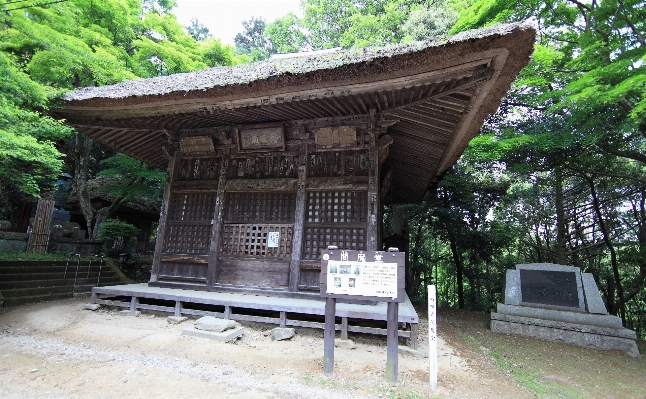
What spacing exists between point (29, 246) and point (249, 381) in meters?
12.9

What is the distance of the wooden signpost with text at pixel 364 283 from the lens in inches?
152

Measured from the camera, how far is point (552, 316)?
316 inches

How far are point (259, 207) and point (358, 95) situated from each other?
3.28 metres

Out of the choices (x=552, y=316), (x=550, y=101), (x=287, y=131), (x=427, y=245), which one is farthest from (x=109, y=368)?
(x=427, y=245)

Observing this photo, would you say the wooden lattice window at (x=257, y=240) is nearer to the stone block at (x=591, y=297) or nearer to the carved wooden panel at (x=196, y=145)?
the carved wooden panel at (x=196, y=145)

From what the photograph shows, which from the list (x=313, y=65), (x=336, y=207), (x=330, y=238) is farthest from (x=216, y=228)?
(x=313, y=65)

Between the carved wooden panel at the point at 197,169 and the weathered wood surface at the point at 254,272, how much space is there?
2.06m

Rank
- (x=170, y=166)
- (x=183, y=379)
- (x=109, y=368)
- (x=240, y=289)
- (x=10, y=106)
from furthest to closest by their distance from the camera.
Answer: (x=170, y=166) < (x=240, y=289) < (x=10, y=106) < (x=109, y=368) < (x=183, y=379)

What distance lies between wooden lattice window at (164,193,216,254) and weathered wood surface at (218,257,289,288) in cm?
73

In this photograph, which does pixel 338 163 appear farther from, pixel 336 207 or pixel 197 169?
pixel 197 169

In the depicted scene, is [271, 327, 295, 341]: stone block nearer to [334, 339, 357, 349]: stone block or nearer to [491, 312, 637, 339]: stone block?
[334, 339, 357, 349]: stone block

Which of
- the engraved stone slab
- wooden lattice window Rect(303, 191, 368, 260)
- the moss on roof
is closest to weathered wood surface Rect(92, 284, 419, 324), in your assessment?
wooden lattice window Rect(303, 191, 368, 260)

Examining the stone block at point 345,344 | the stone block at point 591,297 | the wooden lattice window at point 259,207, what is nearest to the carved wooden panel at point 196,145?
the wooden lattice window at point 259,207

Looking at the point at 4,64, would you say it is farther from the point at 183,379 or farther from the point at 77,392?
the point at 183,379
